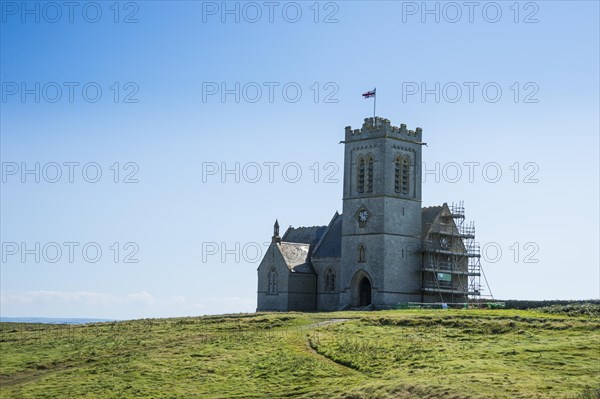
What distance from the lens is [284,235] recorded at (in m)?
98.2

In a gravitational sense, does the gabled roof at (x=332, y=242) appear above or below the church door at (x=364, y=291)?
above

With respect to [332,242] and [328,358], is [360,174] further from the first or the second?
[328,358]

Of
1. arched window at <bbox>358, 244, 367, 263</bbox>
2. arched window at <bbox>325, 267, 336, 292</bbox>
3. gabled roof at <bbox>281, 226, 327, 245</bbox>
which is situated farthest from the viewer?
gabled roof at <bbox>281, 226, 327, 245</bbox>

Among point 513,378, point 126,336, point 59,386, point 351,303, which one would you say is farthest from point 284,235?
point 513,378

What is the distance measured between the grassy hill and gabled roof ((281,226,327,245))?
82.0ft

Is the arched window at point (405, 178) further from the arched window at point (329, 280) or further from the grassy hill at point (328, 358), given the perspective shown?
the grassy hill at point (328, 358)

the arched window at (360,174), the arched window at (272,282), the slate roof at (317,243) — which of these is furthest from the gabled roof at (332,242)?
the arched window at (360,174)

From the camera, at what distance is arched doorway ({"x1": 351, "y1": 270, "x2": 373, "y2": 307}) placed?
8362 cm

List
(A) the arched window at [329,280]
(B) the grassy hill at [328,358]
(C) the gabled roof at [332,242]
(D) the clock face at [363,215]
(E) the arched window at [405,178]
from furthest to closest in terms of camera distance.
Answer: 1. (C) the gabled roof at [332,242]
2. (A) the arched window at [329,280]
3. (E) the arched window at [405,178]
4. (D) the clock face at [363,215]
5. (B) the grassy hill at [328,358]

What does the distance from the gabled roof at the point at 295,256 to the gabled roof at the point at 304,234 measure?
2.31m

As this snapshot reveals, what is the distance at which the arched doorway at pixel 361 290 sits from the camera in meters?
83.6

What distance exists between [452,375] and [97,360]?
23205mm

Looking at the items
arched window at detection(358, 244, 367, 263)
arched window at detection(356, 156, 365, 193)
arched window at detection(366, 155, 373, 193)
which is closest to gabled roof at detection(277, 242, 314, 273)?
arched window at detection(358, 244, 367, 263)

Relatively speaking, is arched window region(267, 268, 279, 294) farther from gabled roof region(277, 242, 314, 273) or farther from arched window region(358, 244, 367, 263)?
arched window region(358, 244, 367, 263)
